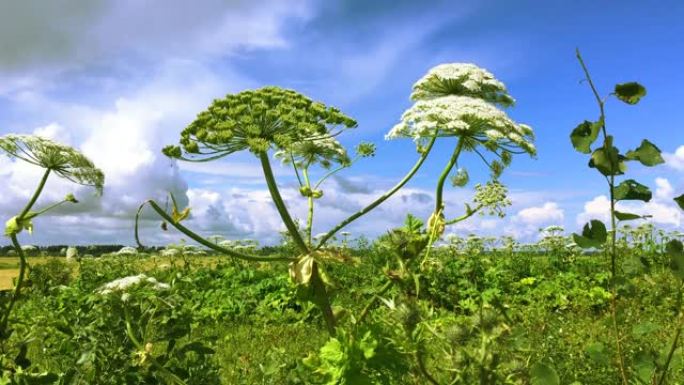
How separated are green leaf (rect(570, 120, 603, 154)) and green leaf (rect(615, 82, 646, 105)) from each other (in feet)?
0.34

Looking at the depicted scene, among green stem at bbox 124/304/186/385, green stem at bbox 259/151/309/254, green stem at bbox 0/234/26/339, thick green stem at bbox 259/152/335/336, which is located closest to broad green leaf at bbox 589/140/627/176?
thick green stem at bbox 259/152/335/336

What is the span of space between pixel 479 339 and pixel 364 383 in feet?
1.24

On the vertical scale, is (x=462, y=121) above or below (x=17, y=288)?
above

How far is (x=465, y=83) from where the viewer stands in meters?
4.43

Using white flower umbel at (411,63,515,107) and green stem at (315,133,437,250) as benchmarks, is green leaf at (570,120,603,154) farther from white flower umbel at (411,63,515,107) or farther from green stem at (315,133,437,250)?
white flower umbel at (411,63,515,107)

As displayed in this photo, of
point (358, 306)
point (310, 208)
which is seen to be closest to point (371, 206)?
point (310, 208)

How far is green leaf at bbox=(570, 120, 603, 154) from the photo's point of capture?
6.17 feet

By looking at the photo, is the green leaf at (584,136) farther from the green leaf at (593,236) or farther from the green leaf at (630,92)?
the green leaf at (593,236)

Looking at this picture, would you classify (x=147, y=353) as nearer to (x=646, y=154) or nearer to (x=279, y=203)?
(x=279, y=203)

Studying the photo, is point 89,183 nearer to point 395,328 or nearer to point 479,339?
point 395,328

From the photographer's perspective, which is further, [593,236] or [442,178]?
[442,178]

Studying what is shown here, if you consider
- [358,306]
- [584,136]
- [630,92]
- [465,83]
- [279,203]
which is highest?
[465,83]

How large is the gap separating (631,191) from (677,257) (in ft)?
0.73

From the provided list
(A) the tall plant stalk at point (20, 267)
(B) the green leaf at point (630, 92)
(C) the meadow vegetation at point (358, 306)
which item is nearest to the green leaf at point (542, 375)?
(C) the meadow vegetation at point (358, 306)
